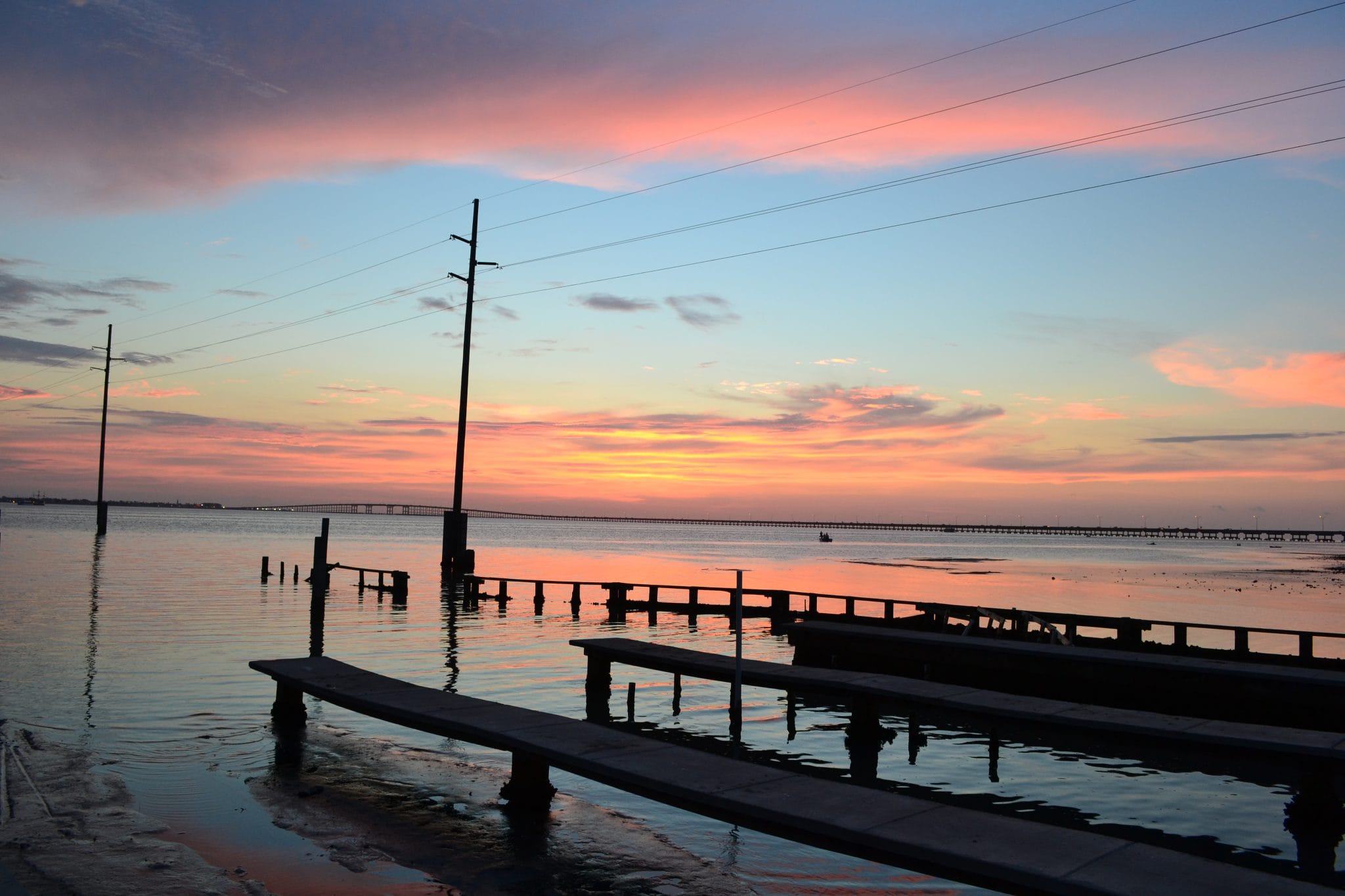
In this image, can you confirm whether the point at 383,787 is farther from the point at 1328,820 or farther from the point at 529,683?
Answer: the point at 1328,820

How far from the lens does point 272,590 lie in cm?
4581

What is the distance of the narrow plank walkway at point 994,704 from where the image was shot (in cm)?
1216

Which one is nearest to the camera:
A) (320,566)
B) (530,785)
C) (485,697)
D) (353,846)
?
(353,846)

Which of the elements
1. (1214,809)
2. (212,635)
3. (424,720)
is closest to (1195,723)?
(1214,809)

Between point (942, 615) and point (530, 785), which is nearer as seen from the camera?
point (530, 785)

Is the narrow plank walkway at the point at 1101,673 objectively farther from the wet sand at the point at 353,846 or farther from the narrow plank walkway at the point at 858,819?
the wet sand at the point at 353,846

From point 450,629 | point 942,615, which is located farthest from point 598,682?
point 450,629

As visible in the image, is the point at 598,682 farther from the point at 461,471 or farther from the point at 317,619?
the point at 461,471

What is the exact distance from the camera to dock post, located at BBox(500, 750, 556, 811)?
11.2 metres

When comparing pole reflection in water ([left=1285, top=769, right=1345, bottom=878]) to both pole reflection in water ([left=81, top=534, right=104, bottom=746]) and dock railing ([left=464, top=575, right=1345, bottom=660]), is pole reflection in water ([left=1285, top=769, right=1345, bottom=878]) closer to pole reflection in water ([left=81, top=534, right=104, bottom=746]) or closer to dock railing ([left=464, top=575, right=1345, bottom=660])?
dock railing ([left=464, top=575, right=1345, bottom=660])

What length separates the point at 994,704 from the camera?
14.2m

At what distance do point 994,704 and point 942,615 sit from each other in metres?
13.7

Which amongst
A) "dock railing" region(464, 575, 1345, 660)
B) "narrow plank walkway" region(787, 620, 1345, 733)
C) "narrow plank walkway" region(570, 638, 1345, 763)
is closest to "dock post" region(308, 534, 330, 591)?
"narrow plank walkway" region(570, 638, 1345, 763)

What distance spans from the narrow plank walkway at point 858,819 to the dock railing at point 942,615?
12455 mm
